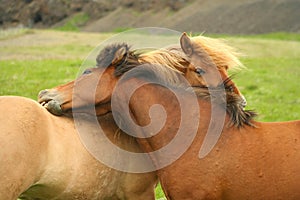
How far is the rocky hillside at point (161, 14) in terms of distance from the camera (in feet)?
162

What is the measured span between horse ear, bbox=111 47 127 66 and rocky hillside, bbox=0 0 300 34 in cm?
4267

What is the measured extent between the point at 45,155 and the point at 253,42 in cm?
3009

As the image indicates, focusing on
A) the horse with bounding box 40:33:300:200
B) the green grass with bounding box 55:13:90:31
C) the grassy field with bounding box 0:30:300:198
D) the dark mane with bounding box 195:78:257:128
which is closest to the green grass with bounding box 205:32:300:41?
the grassy field with bounding box 0:30:300:198

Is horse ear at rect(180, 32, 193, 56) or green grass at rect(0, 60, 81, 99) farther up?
horse ear at rect(180, 32, 193, 56)

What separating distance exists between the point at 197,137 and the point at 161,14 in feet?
176

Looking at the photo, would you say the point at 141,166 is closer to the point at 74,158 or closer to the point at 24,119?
the point at 74,158

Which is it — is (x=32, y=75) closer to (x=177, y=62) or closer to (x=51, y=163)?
(x=177, y=62)

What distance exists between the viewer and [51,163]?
16.7 feet

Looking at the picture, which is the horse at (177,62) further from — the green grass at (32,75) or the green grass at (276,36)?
the green grass at (276,36)

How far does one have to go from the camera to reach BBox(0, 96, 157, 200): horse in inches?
191

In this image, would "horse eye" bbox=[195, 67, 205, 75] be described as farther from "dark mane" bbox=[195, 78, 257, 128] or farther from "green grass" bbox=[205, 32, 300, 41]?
"green grass" bbox=[205, 32, 300, 41]

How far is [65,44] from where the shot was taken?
32.0 m

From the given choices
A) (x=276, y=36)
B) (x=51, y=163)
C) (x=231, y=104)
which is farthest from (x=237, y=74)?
(x=276, y=36)

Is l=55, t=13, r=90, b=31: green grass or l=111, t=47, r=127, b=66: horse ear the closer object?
l=111, t=47, r=127, b=66: horse ear
